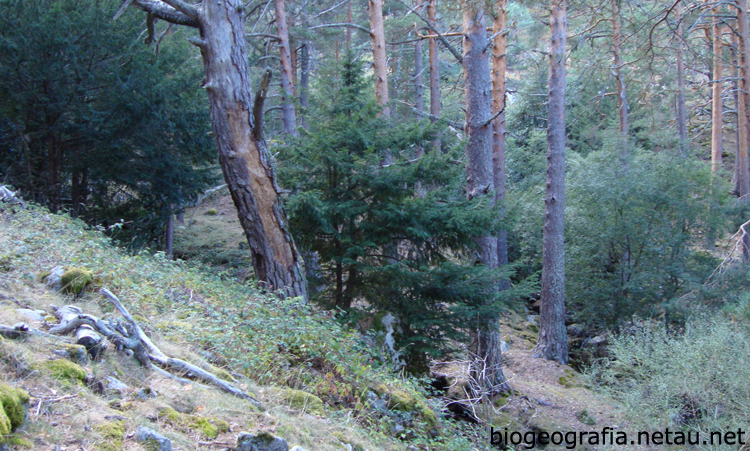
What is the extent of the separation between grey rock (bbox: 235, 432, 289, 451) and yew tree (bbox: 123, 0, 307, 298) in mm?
3693

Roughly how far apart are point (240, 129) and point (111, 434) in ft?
A: 15.5

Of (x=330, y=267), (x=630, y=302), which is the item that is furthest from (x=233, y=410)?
(x=630, y=302)

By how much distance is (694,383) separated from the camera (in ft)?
24.8

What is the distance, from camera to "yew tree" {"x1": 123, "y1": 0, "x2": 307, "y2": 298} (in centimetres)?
649

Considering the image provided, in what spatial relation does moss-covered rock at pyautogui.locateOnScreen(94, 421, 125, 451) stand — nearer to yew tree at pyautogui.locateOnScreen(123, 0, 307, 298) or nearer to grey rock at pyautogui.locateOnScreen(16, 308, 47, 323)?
grey rock at pyautogui.locateOnScreen(16, 308, 47, 323)

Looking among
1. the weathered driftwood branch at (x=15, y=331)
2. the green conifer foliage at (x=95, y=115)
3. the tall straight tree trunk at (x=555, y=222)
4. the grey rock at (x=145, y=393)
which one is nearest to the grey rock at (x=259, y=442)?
the grey rock at (x=145, y=393)

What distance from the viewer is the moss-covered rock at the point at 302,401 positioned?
3.88 meters

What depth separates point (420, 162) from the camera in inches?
298

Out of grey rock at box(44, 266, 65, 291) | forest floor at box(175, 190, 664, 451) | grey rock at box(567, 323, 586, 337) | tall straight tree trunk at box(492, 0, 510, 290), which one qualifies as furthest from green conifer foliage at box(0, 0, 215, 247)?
grey rock at box(567, 323, 586, 337)

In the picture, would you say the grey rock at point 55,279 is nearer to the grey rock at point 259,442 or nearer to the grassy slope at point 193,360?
the grassy slope at point 193,360

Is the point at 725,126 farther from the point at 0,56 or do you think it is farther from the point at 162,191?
the point at 0,56

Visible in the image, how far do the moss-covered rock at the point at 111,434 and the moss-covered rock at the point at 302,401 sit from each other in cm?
142

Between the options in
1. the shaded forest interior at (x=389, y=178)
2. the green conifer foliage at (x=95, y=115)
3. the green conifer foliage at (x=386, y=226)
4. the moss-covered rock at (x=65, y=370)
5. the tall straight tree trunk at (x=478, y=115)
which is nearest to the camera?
the moss-covered rock at (x=65, y=370)

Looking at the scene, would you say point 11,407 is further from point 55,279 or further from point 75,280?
point 55,279
